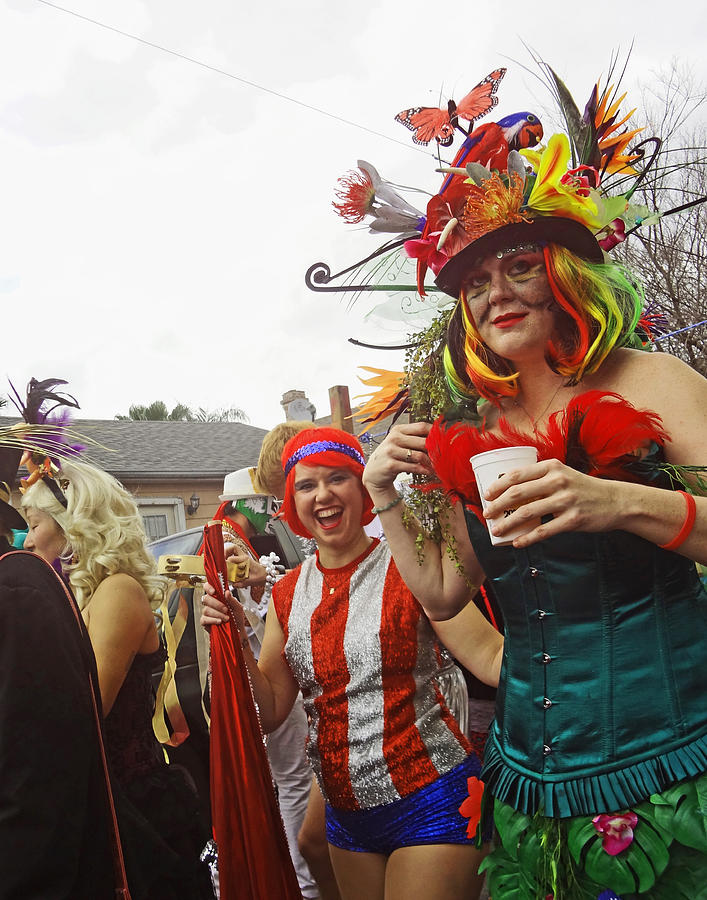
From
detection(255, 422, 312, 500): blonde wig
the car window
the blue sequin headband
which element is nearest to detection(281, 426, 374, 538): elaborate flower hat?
the blue sequin headband

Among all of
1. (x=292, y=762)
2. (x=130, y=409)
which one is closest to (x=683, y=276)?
(x=292, y=762)

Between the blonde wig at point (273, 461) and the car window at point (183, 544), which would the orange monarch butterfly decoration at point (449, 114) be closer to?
the blonde wig at point (273, 461)

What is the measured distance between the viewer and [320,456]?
2367 millimetres

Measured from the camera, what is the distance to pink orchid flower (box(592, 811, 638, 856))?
126cm

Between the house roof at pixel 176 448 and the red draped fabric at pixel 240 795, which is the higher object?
the house roof at pixel 176 448

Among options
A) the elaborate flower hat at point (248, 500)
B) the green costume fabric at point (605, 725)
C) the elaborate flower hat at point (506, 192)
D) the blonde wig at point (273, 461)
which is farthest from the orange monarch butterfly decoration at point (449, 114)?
the elaborate flower hat at point (248, 500)

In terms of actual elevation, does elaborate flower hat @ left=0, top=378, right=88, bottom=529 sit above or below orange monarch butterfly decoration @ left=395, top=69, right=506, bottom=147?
below

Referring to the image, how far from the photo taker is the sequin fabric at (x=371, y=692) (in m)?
1.99

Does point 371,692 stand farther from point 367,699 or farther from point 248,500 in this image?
point 248,500

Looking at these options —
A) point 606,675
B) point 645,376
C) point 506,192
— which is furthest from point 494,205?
point 606,675

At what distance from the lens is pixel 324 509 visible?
2.34 metres

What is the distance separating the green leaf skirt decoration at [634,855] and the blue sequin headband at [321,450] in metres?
1.30

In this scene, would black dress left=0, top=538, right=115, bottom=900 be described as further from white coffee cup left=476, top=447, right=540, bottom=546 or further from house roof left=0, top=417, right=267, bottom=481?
house roof left=0, top=417, right=267, bottom=481

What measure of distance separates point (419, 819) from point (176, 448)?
16847 mm
